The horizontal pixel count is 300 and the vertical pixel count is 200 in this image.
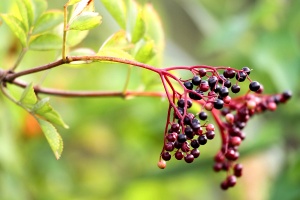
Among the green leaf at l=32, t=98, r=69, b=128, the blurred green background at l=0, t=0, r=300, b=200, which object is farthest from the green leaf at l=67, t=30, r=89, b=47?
the blurred green background at l=0, t=0, r=300, b=200

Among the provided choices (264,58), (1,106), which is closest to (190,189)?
(264,58)

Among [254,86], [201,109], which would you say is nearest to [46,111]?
[201,109]

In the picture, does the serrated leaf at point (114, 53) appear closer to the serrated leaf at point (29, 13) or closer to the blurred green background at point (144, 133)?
the serrated leaf at point (29, 13)

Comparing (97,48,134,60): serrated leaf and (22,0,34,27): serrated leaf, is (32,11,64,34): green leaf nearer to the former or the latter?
(22,0,34,27): serrated leaf

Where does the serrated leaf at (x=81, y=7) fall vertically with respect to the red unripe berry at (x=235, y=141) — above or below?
below

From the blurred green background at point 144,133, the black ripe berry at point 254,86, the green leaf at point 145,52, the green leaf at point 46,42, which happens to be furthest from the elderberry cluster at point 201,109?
the blurred green background at point 144,133

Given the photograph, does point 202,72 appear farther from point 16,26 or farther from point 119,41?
point 16,26

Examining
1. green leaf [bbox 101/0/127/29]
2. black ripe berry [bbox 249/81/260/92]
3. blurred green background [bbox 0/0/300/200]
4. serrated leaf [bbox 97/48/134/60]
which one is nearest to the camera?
serrated leaf [bbox 97/48/134/60]
